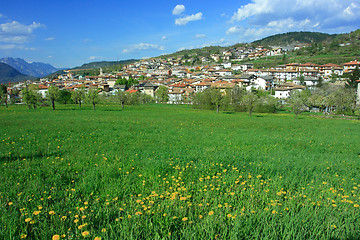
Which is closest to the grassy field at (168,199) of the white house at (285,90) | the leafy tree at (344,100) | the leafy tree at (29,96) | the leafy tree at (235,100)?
the leafy tree at (29,96)

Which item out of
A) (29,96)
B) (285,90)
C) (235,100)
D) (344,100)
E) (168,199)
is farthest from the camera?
(285,90)

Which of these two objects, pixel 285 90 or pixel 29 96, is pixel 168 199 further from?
pixel 285 90

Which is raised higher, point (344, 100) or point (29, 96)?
point (29, 96)

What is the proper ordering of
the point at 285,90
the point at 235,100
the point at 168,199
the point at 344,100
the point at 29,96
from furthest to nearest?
the point at 285,90
the point at 235,100
the point at 344,100
the point at 29,96
the point at 168,199

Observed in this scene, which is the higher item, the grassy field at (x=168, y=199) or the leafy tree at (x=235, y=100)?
the grassy field at (x=168, y=199)

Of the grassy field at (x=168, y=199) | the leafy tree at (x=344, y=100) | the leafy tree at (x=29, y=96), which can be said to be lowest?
the leafy tree at (x=344, y=100)

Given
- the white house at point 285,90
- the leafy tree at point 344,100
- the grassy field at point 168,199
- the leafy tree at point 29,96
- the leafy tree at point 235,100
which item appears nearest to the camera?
the grassy field at point 168,199

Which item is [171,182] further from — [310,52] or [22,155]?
[310,52]

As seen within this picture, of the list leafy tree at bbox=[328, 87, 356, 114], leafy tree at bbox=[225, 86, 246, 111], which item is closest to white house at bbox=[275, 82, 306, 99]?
leafy tree at bbox=[328, 87, 356, 114]

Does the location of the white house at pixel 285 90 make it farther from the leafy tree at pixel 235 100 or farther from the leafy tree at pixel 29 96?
the leafy tree at pixel 29 96

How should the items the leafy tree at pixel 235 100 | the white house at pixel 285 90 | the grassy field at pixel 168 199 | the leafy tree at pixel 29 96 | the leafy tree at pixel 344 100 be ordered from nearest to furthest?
1. the grassy field at pixel 168 199
2. the leafy tree at pixel 29 96
3. the leafy tree at pixel 344 100
4. the leafy tree at pixel 235 100
5. the white house at pixel 285 90

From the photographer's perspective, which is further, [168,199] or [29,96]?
[29,96]

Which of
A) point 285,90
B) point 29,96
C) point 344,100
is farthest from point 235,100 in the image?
point 29,96

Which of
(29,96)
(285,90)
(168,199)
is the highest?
(29,96)
